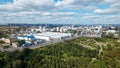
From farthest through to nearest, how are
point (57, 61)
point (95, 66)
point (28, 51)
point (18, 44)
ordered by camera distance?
1. point (18, 44)
2. point (28, 51)
3. point (57, 61)
4. point (95, 66)

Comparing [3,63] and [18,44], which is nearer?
[3,63]

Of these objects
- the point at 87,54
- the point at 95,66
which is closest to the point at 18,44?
the point at 87,54

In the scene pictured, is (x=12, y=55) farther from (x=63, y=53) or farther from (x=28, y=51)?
(x=63, y=53)

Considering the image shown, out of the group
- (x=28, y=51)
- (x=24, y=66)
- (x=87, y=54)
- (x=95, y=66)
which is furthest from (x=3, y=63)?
(x=87, y=54)

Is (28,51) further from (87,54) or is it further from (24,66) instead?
(87,54)

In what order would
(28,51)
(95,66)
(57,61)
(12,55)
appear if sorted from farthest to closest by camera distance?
(28,51), (12,55), (57,61), (95,66)

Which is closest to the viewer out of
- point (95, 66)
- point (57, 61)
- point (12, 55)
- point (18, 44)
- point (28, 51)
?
point (95, 66)

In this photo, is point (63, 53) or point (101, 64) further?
point (63, 53)

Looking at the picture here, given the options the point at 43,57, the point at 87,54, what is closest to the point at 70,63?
the point at 43,57
